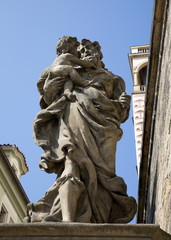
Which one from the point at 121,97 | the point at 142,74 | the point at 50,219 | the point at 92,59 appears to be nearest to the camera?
the point at 50,219

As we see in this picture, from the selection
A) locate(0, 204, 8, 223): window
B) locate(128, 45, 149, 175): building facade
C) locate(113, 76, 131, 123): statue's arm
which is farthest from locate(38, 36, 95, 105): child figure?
locate(128, 45, 149, 175): building facade

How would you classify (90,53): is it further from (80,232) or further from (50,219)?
(80,232)

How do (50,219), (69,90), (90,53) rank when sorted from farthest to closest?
(90,53) < (69,90) < (50,219)

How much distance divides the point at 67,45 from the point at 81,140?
177 centimetres

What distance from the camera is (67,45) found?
608 cm

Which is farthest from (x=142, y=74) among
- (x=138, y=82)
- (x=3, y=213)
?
(x=3, y=213)

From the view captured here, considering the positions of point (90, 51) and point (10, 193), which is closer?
point (90, 51)

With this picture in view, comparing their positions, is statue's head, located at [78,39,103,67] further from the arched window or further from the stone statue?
the arched window

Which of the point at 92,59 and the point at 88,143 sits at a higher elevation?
the point at 92,59

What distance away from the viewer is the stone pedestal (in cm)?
335

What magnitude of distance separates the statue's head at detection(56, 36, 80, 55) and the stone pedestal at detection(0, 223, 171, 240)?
3.15m

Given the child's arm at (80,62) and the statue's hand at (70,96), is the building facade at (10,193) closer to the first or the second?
the child's arm at (80,62)

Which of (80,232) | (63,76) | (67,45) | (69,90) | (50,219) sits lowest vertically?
(50,219)

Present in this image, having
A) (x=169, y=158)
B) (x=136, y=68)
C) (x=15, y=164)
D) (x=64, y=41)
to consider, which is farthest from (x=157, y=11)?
(x=136, y=68)
